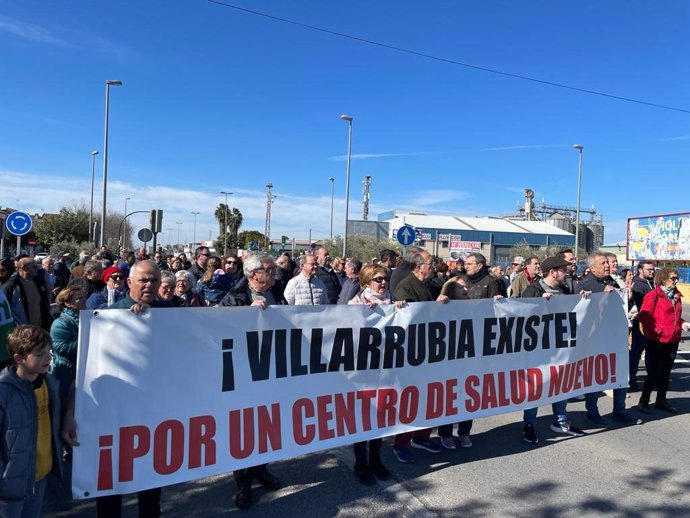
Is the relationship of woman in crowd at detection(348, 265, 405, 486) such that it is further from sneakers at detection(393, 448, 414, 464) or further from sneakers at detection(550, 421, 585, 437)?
sneakers at detection(550, 421, 585, 437)

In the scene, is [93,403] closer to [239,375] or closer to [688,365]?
[239,375]

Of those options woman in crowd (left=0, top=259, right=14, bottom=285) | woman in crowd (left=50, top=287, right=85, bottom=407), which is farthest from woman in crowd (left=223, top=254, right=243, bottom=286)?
woman in crowd (left=50, top=287, right=85, bottom=407)

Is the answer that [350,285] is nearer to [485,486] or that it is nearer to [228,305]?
[228,305]

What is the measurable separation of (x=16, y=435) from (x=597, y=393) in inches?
211

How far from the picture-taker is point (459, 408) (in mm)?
4863

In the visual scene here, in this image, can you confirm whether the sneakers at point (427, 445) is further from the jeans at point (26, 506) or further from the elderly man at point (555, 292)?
the jeans at point (26, 506)

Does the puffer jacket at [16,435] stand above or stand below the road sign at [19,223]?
below

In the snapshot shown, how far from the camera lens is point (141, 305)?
3.42m

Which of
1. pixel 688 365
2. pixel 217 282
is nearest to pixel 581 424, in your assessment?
pixel 688 365

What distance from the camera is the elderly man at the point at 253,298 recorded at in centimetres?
389

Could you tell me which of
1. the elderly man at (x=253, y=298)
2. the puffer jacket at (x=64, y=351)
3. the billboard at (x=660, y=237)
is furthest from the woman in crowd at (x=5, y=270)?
the billboard at (x=660, y=237)

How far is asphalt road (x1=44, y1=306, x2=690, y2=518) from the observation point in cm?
384

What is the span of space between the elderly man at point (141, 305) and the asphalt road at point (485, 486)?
14.5 inches

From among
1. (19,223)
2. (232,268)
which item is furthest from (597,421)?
(19,223)
